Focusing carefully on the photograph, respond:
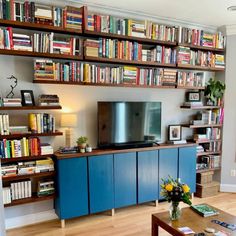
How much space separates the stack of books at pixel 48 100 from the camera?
276cm

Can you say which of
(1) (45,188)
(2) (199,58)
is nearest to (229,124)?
(2) (199,58)

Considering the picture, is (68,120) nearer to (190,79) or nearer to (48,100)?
(48,100)

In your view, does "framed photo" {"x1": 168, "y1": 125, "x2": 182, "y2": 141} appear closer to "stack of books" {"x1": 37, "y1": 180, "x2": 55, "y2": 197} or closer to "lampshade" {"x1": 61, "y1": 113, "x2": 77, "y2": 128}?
"lampshade" {"x1": 61, "y1": 113, "x2": 77, "y2": 128}

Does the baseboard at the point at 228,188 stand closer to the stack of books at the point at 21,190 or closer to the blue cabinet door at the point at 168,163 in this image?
the blue cabinet door at the point at 168,163

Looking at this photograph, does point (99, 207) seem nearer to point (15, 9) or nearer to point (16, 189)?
point (16, 189)

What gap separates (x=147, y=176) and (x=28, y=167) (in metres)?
1.59

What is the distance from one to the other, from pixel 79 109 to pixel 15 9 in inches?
53.9

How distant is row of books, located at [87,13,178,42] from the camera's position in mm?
2942

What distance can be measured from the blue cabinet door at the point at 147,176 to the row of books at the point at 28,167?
1.21 meters

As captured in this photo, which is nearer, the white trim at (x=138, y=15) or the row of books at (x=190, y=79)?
the white trim at (x=138, y=15)

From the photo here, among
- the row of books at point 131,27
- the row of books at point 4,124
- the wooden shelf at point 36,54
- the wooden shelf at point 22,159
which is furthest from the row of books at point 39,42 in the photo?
the wooden shelf at point 22,159

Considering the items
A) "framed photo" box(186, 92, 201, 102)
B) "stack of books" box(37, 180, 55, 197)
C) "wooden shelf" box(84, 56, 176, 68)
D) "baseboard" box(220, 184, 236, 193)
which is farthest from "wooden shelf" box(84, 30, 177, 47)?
"baseboard" box(220, 184, 236, 193)

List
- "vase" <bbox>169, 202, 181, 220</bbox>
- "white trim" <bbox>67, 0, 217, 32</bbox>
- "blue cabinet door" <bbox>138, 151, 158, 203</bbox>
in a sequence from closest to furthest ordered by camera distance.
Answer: "vase" <bbox>169, 202, 181, 220</bbox> < "white trim" <bbox>67, 0, 217, 32</bbox> < "blue cabinet door" <bbox>138, 151, 158, 203</bbox>

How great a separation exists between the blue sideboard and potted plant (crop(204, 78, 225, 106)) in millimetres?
844
